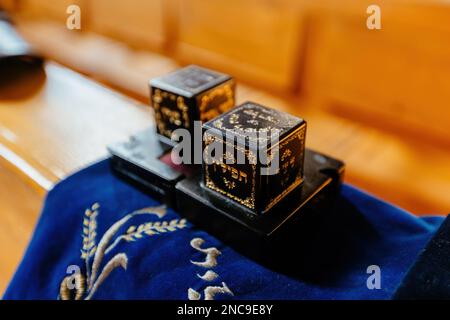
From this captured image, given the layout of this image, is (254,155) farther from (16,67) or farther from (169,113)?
(16,67)

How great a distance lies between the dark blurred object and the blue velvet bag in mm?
672

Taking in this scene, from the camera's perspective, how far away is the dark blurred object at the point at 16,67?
4.88ft

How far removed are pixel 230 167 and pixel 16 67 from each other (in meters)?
1.23

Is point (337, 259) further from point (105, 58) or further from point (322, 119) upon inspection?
point (105, 58)

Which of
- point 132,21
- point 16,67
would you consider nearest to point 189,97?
point 16,67

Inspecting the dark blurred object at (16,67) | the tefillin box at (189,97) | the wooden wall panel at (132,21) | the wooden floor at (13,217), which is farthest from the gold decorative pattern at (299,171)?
the wooden wall panel at (132,21)

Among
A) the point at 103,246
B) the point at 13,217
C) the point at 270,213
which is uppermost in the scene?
the point at 270,213

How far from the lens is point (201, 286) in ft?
2.43

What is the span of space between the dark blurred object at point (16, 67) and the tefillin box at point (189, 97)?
0.79 metres

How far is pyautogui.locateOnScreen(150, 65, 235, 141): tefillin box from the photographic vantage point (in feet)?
2.83

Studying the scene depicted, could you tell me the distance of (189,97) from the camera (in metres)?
0.85

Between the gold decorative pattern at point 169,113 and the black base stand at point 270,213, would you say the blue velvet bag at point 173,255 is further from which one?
the gold decorative pattern at point 169,113

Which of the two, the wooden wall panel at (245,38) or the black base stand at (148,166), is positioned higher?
the wooden wall panel at (245,38)

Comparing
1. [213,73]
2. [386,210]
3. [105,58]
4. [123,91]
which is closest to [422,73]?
[386,210]
